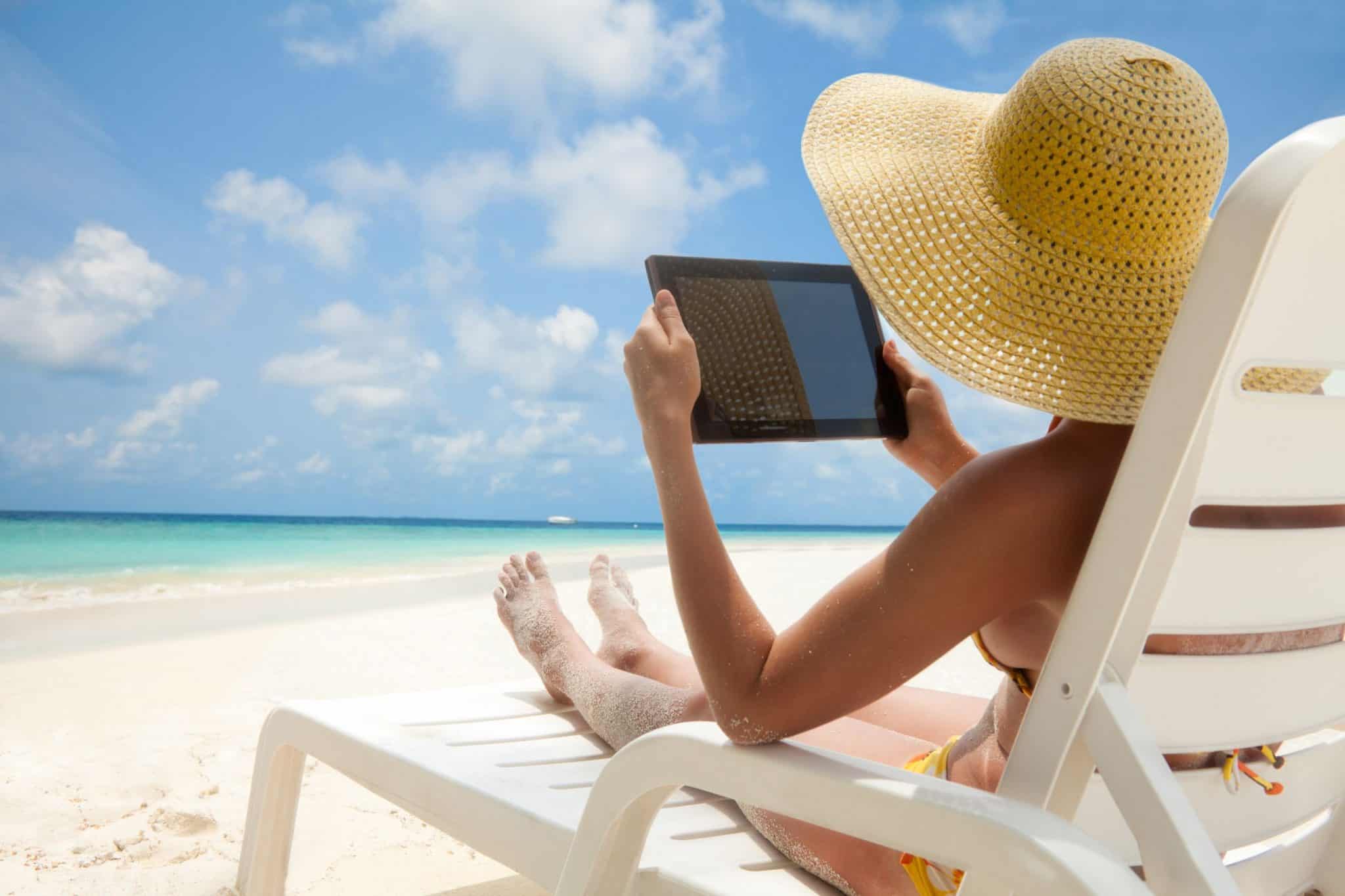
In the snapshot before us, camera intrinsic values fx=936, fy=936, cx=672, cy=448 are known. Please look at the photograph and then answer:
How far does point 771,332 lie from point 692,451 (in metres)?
0.36

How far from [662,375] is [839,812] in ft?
1.87

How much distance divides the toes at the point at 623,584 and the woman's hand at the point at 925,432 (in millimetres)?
1145

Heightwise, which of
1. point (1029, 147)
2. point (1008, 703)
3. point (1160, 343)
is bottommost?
point (1008, 703)

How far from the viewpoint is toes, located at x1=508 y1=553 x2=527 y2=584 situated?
2.51 meters

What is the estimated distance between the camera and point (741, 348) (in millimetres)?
1392

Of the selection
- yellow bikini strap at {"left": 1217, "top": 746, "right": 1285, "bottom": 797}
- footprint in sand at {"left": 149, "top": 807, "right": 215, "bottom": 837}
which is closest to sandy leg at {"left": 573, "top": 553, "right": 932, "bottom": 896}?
yellow bikini strap at {"left": 1217, "top": 746, "right": 1285, "bottom": 797}

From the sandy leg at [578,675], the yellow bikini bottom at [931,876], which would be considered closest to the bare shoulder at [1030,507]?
the yellow bikini bottom at [931,876]

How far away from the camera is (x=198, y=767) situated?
10.2ft

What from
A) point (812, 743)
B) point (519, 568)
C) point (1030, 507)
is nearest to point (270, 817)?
point (519, 568)

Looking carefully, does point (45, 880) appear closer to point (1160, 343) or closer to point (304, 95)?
point (1160, 343)

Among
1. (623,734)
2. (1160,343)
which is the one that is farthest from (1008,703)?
(623,734)

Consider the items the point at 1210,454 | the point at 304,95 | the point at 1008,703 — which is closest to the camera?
the point at 1210,454

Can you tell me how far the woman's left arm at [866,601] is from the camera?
2.92 ft

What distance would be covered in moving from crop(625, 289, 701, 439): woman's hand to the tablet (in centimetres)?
7
